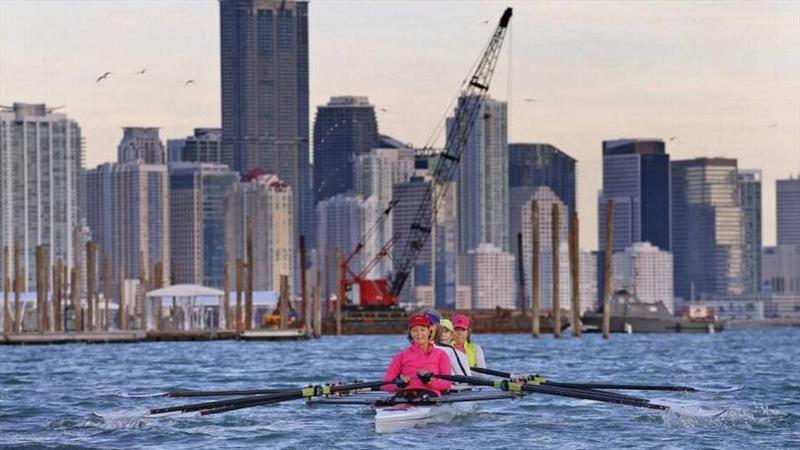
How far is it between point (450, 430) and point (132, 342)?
350 ft

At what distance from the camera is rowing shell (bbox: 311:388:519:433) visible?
39.1 metres

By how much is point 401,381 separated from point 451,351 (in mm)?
2275

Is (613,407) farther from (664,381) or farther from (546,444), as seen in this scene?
(664,381)

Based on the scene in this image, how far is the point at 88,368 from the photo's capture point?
80062 millimetres

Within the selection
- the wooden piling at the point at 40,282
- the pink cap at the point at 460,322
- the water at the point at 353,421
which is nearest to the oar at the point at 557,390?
the water at the point at 353,421

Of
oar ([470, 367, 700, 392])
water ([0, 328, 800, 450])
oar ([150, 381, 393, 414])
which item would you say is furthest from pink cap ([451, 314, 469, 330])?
oar ([150, 381, 393, 414])

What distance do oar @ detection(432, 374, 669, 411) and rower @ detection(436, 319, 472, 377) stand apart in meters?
0.83

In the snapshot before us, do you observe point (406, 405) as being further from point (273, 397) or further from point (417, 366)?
point (273, 397)

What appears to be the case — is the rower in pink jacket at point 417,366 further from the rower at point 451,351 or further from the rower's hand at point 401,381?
the rower at point 451,351

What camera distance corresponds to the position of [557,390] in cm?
3944

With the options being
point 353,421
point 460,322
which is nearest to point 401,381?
point 353,421

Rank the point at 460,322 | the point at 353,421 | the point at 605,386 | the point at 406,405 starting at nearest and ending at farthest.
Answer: the point at 406,405 < the point at 605,386 < the point at 353,421 < the point at 460,322

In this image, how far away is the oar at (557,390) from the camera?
128ft

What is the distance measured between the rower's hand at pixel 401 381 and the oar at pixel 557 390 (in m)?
0.35
